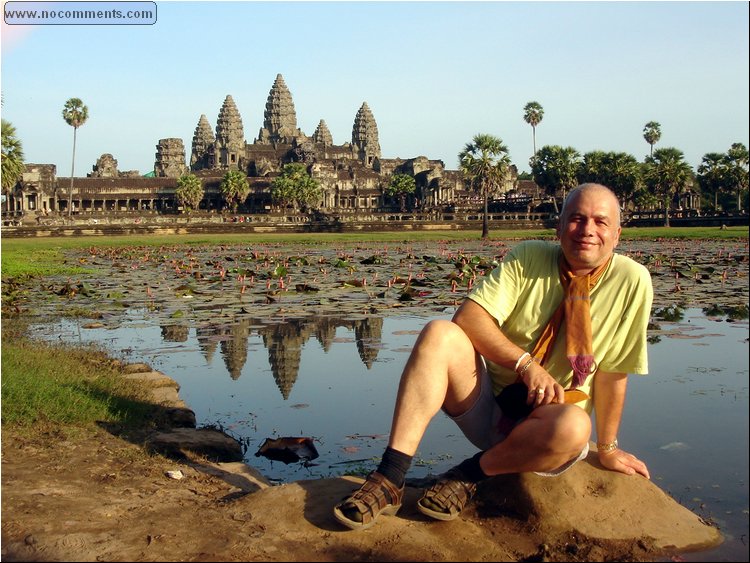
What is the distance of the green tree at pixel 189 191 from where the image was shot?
75.9 m

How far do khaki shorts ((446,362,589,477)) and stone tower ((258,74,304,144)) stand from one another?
99863mm

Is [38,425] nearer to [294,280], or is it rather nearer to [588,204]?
[588,204]

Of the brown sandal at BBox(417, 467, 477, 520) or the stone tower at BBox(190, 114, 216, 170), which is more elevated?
the stone tower at BBox(190, 114, 216, 170)

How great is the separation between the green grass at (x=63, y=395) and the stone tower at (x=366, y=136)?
99.0 m

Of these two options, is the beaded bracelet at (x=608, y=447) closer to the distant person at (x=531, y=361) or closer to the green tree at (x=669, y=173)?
the distant person at (x=531, y=361)

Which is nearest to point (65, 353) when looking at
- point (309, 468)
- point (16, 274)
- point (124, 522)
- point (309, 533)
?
point (309, 468)

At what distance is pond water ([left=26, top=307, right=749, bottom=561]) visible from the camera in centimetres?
443

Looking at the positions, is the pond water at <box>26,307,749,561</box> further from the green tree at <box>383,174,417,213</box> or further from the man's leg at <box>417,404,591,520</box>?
the green tree at <box>383,174,417,213</box>

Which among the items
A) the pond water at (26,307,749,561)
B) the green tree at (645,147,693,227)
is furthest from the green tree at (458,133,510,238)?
the pond water at (26,307,749,561)

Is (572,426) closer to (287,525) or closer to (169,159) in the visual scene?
(287,525)

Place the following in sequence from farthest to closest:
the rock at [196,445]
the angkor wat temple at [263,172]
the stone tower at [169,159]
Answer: the stone tower at [169,159] → the angkor wat temple at [263,172] → the rock at [196,445]

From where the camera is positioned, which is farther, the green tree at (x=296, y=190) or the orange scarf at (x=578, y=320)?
the green tree at (x=296, y=190)

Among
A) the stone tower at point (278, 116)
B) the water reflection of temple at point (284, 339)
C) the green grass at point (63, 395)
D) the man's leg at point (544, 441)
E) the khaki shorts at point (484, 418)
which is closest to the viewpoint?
the man's leg at point (544, 441)

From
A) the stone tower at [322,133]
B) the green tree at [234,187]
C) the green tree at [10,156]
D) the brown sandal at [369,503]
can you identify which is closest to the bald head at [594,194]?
the brown sandal at [369,503]
